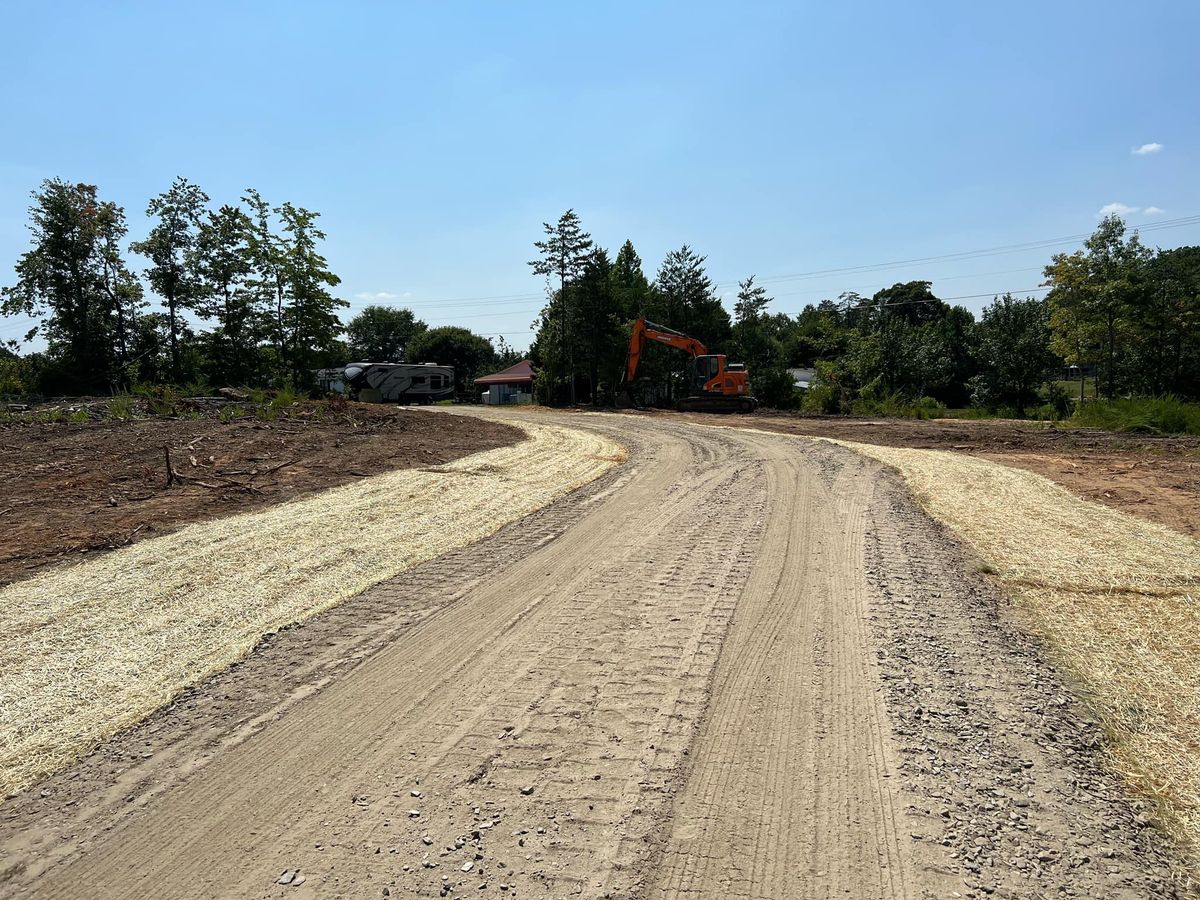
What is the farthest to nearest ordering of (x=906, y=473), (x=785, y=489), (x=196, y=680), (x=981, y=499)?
(x=906, y=473)
(x=785, y=489)
(x=981, y=499)
(x=196, y=680)

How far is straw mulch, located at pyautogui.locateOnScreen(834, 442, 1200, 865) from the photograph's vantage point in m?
3.17

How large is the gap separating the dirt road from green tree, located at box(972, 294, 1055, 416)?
34.0 m

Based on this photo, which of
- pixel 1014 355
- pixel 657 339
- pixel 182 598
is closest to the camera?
pixel 182 598

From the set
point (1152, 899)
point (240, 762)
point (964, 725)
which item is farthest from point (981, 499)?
point (240, 762)

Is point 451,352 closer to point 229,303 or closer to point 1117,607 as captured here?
point 229,303

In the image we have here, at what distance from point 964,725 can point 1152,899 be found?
46.4 inches

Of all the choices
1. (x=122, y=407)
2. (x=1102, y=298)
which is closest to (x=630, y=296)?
(x=1102, y=298)

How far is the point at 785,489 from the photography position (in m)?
10.3

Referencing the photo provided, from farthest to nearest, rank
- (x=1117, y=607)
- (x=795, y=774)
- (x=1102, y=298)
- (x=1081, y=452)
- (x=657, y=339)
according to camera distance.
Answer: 1. (x=657, y=339)
2. (x=1102, y=298)
3. (x=1081, y=452)
4. (x=1117, y=607)
5. (x=795, y=774)

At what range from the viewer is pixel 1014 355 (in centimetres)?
3438

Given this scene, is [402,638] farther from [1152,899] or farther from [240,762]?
[1152,899]

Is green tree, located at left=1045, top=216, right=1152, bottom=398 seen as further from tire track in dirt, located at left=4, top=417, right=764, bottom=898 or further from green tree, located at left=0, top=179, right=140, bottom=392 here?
green tree, located at left=0, top=179, right=140, bottom=392

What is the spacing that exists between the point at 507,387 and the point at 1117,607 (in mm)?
54279

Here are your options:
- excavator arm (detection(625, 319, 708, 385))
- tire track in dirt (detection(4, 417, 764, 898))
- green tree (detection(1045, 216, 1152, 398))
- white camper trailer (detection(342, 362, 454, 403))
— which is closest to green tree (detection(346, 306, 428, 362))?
white camper trailer (detection(342, 362, 454, 403))
